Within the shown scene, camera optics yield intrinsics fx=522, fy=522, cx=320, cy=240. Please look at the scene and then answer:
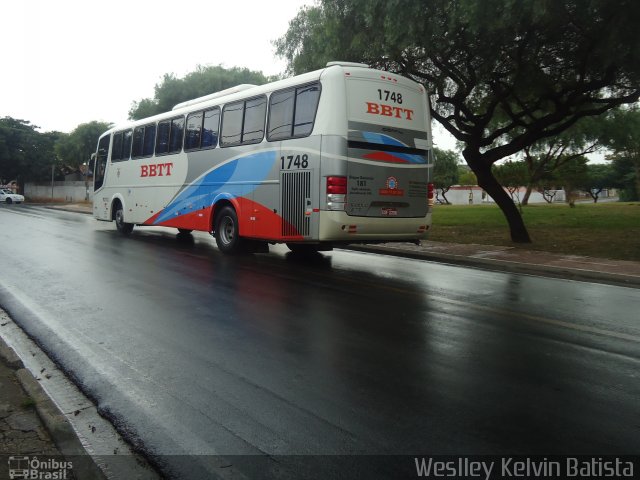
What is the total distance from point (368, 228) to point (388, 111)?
2260mm

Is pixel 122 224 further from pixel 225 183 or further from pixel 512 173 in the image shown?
pixel 512 173

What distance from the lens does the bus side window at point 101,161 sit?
17781 mm

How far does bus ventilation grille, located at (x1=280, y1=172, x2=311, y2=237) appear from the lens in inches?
386

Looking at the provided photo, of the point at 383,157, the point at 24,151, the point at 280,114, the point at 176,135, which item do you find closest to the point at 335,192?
the point at 383,157

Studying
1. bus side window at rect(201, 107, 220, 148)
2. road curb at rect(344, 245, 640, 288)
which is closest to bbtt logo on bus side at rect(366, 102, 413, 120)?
road curb at rect(344, 245, 640, 288)

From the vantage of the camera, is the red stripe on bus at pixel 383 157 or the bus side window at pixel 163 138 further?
the bus side window at pixel 163 138

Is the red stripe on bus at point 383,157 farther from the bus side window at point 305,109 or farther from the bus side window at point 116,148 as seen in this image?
the bus side window at point 116,148

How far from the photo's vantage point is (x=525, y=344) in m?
5.15

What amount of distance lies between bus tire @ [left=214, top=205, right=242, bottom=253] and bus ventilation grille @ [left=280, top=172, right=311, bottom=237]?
71.2 inches

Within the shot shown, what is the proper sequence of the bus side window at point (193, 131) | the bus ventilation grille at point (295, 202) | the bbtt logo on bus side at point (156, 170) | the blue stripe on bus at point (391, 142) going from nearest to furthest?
the blue stripe on bus at point (391, 142)
the bus ventilation grille at point (295, 202)
the bus side window at point (193, 131)
the bbtt logo on bus side at point (156, 170)

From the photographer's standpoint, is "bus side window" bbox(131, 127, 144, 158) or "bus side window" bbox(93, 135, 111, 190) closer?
"bus side window" bbox(131, 127, 144, 158)

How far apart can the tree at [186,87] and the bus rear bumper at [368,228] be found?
2684cm

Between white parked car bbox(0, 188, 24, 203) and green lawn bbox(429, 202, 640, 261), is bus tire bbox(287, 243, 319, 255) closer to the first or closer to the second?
green lawn bbox(429, 202, 640, 261)

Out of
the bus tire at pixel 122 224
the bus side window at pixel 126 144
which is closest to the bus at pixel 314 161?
the bus side window at pixel 126 144
